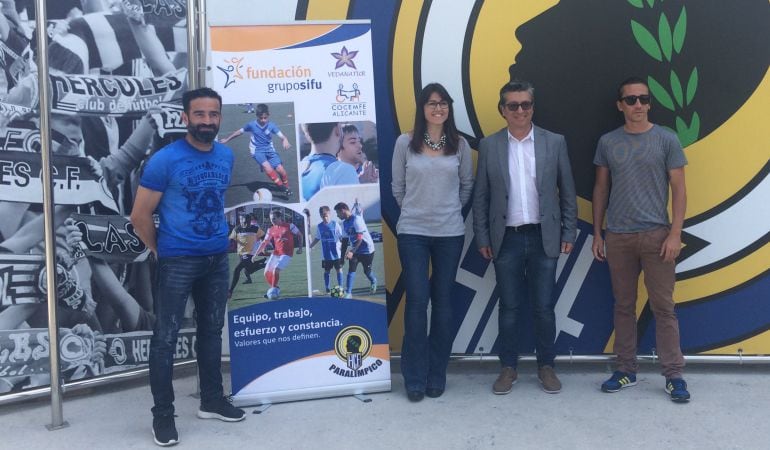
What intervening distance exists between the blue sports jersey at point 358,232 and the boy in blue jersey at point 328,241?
0.05 m

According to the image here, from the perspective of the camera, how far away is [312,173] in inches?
140

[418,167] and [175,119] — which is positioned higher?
[175,119]

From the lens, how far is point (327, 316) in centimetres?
361

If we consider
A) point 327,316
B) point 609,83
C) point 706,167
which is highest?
point 609,83

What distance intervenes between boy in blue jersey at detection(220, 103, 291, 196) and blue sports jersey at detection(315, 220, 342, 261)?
0.88 feet

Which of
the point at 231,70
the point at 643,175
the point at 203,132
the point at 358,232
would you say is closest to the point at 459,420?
the point at 358,232

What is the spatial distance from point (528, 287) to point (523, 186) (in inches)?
23.6

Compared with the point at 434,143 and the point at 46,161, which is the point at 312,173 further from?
the point at 46,161

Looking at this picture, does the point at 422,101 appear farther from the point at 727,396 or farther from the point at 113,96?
the point at 727,396

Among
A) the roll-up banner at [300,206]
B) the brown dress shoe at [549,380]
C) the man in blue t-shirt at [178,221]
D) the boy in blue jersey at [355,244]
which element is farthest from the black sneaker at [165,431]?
the brown dress shoe at [549,380]

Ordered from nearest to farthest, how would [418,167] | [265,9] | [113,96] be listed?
[418,167] → [113,96] → [265,9]

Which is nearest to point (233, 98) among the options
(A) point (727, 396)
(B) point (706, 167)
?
(B) point (706, 167)

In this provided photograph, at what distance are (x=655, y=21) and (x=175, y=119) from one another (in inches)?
114

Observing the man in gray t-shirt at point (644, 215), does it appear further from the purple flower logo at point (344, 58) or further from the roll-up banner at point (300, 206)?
the purple flower logo at point (344, 58)
